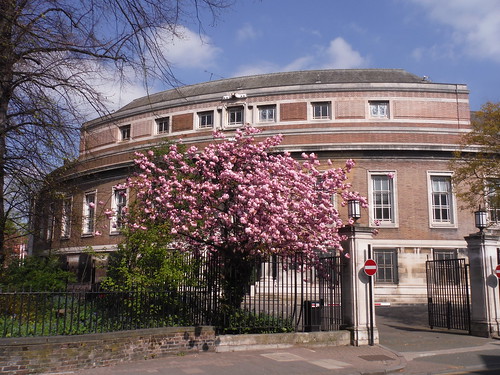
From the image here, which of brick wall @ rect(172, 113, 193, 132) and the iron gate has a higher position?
brick wall @ rect(172, 113, 193, 132)

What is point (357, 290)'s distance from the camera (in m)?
13.6

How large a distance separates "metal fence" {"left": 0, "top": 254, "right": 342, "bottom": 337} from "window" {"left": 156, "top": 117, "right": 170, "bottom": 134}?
22.9m

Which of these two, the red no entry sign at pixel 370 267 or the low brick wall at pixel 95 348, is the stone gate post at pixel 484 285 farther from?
the low brick wall at pixel 95 348

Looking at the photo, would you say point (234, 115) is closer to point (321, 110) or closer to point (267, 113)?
point (267, 113)

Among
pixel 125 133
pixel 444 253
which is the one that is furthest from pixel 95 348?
pixel 125 133

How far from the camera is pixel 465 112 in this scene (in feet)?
101

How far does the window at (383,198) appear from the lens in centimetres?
2895

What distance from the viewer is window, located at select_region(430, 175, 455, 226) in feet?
94.7

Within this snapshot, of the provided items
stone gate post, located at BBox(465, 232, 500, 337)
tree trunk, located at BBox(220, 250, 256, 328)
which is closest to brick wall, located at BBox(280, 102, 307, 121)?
stone gate post, located at BBox(465, 232, 500, 337)

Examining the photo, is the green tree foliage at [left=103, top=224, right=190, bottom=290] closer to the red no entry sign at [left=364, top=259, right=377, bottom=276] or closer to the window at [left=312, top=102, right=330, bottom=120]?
the red no entry sign at [left=364, top=259, right=377, bottom=276]

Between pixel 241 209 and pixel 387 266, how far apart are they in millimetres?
17858

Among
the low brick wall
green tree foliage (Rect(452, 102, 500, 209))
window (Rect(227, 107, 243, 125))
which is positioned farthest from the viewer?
window (Rect(227, 107, 243, 125))

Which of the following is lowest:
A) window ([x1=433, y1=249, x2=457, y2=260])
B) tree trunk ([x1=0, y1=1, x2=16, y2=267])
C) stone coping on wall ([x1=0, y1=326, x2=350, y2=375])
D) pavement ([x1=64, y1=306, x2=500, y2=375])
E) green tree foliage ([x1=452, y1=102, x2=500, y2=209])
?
pavement ([x1=64, y1=306, x2=500, y2=375])

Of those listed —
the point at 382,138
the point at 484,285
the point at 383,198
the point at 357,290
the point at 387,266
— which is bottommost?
the point at 357,290
